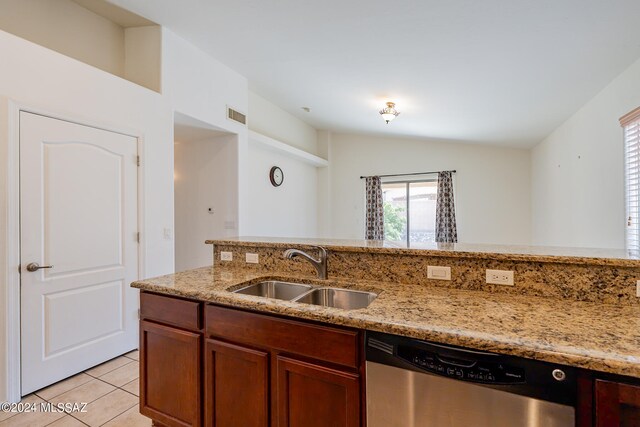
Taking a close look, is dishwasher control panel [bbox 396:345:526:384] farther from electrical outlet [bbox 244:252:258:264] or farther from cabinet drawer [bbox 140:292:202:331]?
electrical outlet [bbox 244:252:258:264]

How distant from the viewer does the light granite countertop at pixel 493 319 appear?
857 millimetres

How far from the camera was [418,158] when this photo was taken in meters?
6.05

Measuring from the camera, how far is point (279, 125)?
17.3 ft

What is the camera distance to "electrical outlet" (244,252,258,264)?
206 cm

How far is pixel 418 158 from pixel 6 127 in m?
5.67

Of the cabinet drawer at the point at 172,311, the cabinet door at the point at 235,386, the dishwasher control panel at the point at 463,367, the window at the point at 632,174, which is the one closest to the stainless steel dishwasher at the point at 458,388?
the dishwasher control panel at the point at 463,367

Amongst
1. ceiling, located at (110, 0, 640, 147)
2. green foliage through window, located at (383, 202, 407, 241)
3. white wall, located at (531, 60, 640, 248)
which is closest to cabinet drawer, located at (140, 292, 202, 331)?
Result: ceiling, located at (110, 0, 640, 147)

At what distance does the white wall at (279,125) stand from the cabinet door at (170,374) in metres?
3.54

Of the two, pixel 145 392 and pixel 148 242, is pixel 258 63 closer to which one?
pixel 148 242

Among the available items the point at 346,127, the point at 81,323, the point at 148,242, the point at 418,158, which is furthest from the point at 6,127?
the point at 418,158

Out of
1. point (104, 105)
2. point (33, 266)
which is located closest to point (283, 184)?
point (104, 105)

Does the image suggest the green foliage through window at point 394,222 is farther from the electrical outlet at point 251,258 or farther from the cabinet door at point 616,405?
the cabinet door at point 616,405

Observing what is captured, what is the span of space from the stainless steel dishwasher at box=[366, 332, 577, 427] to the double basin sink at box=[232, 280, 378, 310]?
1.68 feet

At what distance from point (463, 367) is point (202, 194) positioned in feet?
12.7
